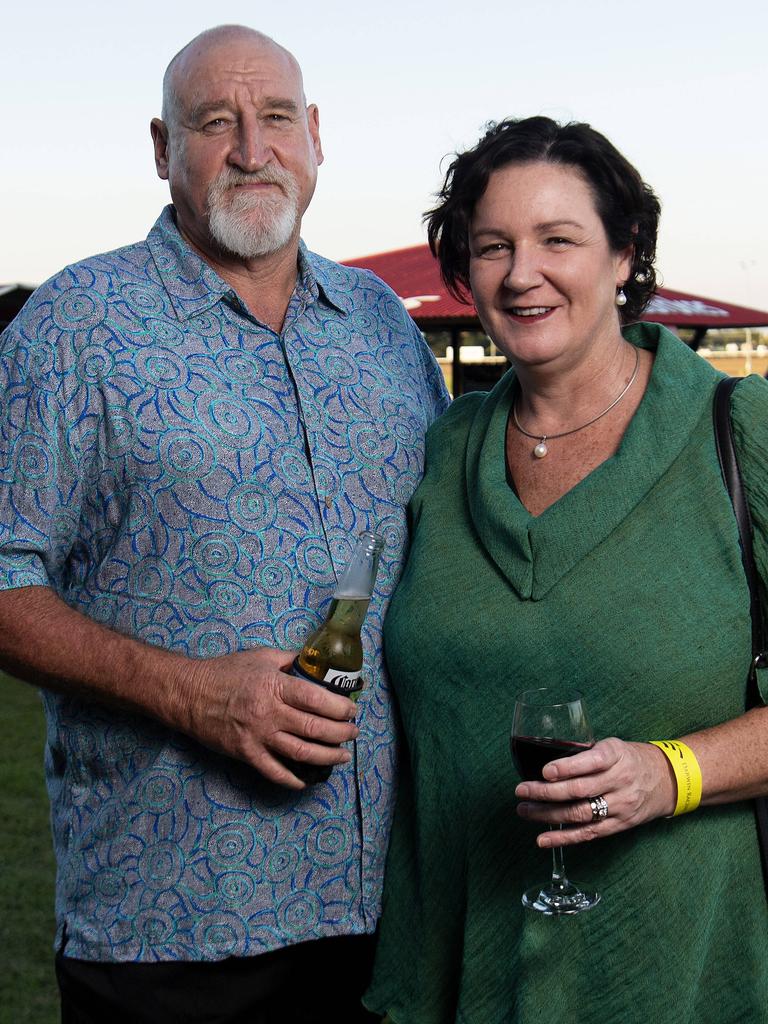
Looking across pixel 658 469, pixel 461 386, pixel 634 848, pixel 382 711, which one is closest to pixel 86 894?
pixel 382 711

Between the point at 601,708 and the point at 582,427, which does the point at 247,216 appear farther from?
the point at 601,708

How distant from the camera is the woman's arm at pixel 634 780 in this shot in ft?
6.13

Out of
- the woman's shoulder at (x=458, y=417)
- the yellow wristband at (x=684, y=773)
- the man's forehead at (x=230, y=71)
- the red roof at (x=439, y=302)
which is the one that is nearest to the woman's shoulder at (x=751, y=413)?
the yellow wristband at (x=684, y=773)

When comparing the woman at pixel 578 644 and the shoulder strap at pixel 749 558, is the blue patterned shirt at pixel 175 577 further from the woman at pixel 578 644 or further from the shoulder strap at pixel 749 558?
the shoulder strap at pixel 749 558

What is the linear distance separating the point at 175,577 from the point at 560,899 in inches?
37.1

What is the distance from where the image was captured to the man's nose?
2.53 metres

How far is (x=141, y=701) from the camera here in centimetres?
218

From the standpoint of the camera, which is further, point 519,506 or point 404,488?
point 404,488

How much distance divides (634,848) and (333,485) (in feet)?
3.04

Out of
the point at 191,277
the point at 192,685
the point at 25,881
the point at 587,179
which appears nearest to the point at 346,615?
the point at 192,685

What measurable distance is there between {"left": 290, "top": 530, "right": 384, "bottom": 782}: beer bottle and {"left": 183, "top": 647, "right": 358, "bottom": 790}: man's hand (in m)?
0.03

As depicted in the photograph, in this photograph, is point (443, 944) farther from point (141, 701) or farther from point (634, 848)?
point (141, 701)

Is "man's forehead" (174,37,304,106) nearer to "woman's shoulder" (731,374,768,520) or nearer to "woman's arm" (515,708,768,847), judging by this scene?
"woman's shoulder" (731,374,768,520)

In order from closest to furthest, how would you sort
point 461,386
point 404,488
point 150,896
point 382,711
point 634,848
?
point 634,848, point 150,896, point 382,711, point 404,488, point 461,386
